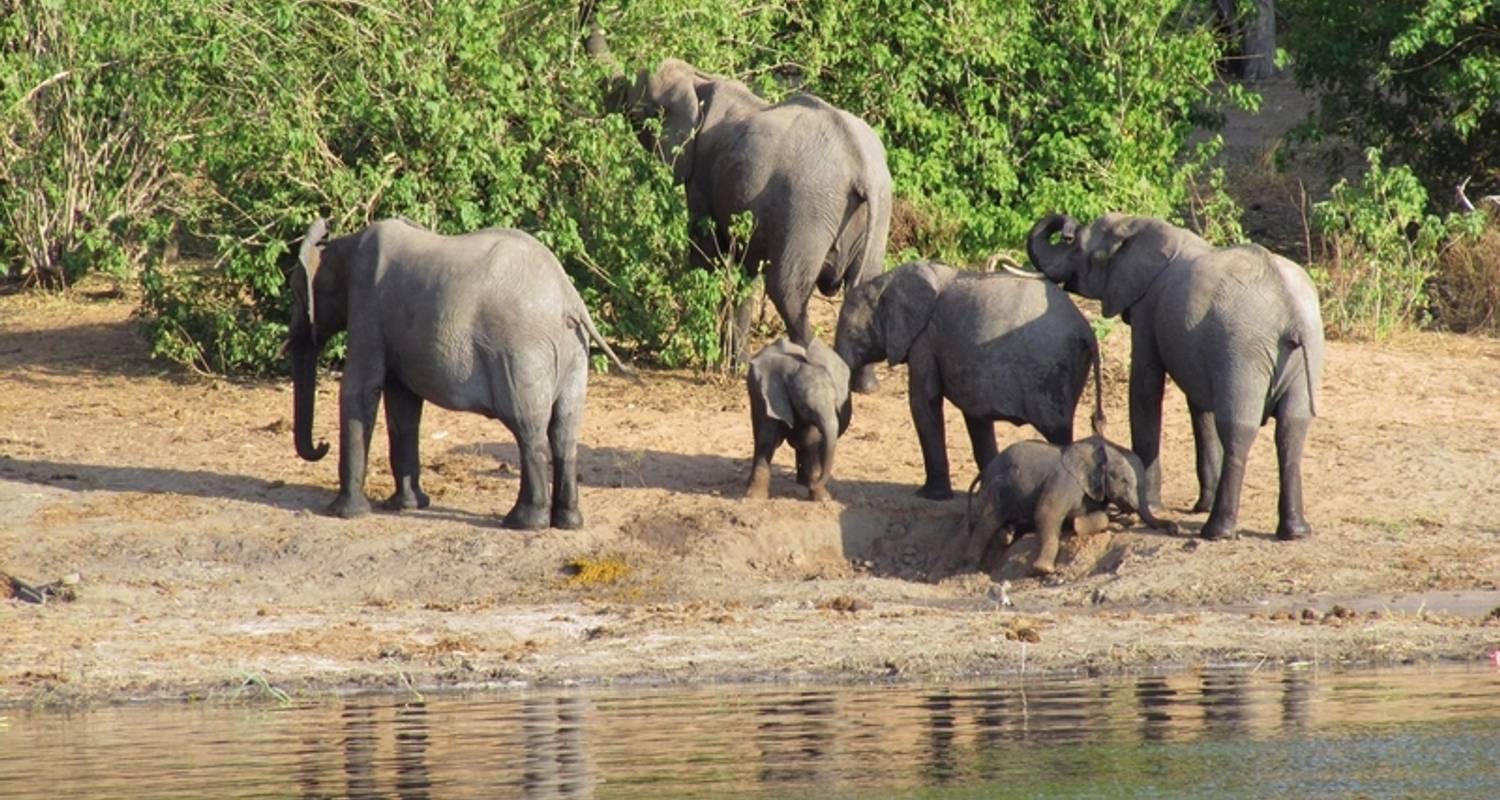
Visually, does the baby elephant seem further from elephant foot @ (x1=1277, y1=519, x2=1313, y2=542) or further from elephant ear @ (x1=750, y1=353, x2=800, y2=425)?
elephant ear @ (x1=750, y1=353, x2=800, y2=425)

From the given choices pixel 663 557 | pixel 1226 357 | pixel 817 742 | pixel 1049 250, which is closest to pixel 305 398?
pixel 663 557

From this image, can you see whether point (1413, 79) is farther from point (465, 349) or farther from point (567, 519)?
point (465, 349)

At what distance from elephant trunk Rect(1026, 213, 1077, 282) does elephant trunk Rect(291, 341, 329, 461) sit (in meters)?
3.94

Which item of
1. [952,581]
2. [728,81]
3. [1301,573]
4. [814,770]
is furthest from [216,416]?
[814,770]

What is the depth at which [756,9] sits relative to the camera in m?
18.0

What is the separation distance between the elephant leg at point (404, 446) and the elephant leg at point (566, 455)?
2.87 ft

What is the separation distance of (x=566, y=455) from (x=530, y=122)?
363 centimetres

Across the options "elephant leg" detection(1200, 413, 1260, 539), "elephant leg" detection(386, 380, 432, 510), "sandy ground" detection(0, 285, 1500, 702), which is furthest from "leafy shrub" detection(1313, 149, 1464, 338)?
"elephant leg" detection(386, 380, 432, 510)

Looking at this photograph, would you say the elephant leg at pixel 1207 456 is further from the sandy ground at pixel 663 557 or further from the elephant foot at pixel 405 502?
the elephant foot at pixel 405 502

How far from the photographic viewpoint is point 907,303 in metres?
14.5

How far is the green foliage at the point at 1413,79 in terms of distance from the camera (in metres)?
19.9

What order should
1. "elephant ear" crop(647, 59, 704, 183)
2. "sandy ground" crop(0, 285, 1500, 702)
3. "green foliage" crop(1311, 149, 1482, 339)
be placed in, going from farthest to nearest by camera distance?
"green foliage" crop(1311, 149, 1482, 339) < "elephant ear" crop(647, 59, 704, 183) < "sandy ground" crop(0, 285, 1500, 702)

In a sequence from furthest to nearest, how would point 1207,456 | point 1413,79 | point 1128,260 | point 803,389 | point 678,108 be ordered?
point 1413,79 < point 678,108 < point 1128,260 < point 803,389 < point 1207,456

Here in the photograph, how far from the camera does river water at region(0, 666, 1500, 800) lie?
8.80 metres
